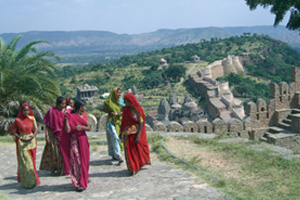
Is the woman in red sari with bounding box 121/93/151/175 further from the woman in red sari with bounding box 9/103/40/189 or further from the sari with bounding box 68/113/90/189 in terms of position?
the woman in red sari with bounding box 9/103/40/189

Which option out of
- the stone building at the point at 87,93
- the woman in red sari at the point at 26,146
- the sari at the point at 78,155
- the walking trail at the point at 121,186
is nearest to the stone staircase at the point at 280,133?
the walking trail at the point at 121,186

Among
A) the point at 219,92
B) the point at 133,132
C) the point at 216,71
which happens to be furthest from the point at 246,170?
the point at 216,71

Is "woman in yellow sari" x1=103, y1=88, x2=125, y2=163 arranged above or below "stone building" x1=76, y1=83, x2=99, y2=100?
above

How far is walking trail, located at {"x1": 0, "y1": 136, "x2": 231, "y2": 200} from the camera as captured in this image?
4.40 meters

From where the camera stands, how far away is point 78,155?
4734mm

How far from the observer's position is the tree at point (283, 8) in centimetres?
1108

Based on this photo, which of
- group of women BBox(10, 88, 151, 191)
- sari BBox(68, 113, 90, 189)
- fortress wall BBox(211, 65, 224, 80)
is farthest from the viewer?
fortress wall BBox(211, 65, 224, 80)

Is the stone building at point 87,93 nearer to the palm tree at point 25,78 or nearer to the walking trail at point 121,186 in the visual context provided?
the palm tree at point 25,78

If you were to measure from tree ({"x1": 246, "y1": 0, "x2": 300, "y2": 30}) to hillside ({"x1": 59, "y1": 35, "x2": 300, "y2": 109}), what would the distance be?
3356 centimetres

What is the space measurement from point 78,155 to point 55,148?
925 mm

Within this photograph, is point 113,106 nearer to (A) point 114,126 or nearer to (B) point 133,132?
(A) point 114,126

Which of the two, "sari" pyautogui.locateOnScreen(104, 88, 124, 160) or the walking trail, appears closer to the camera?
the walking trail

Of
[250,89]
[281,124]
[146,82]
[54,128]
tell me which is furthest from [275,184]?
[146,82]

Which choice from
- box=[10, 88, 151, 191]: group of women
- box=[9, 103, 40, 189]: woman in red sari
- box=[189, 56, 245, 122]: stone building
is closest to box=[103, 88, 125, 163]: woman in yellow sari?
box=[10, 88, 151, 191]: group of women
